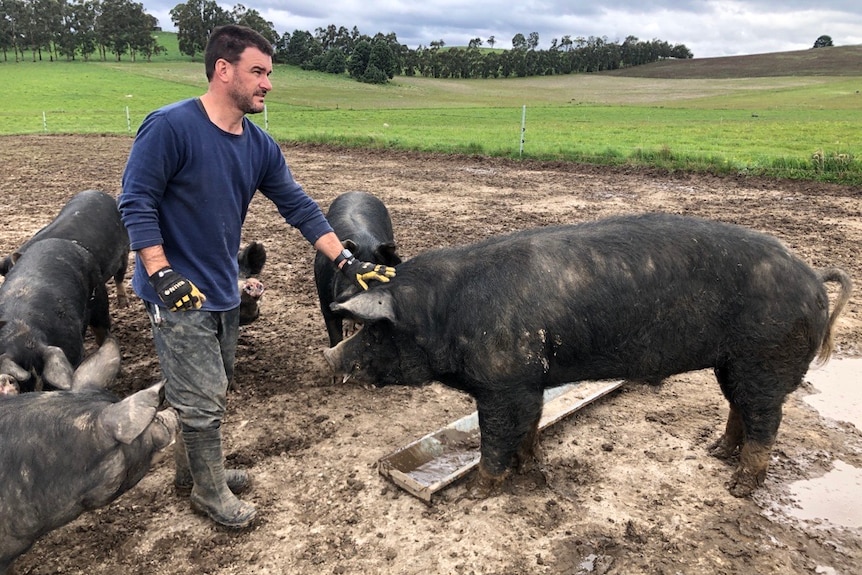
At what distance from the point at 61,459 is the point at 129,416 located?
1.44ft

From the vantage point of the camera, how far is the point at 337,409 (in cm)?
514

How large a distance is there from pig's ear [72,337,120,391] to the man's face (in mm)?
1496

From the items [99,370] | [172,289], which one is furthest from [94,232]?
[172,289]

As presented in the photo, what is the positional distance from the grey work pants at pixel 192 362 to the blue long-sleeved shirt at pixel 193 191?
113 mm

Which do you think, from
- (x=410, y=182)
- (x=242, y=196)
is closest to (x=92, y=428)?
(x=242, y=196)

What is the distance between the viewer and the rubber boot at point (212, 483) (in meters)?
3.59

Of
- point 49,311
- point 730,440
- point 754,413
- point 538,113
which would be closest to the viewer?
point 754,413

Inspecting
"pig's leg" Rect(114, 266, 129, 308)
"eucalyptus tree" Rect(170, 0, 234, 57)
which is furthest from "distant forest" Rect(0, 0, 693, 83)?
"pig's leg" Rect(114, 266, 129, 308)

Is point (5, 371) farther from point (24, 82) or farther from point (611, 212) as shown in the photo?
point (24, 82)

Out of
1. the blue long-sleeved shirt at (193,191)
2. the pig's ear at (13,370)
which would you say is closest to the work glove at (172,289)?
the blue long-sleeved shirt at (193,191)

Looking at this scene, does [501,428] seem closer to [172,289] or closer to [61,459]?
[172,289]

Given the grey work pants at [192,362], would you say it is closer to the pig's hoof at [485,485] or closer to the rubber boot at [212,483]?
the rubber boot at [212,483]

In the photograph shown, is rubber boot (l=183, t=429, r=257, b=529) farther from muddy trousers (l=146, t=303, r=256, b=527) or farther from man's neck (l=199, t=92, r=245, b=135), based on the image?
man's neck (l=199, t=92, r=245, b=135)

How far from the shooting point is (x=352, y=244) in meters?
5.05
